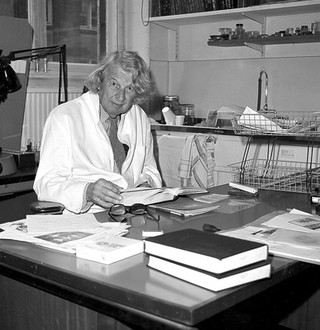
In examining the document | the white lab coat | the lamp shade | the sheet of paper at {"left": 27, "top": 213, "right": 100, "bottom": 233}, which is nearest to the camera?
the document

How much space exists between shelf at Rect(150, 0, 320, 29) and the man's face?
2073 mm

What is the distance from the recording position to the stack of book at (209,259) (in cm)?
112

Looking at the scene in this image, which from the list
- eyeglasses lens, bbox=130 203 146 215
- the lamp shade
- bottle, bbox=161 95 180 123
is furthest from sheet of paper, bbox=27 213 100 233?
bottle, bbox=161 95 180 123

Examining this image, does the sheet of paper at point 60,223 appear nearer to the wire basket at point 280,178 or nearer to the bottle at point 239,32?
the wire basket at point 280,178

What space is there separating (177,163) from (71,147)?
185cm

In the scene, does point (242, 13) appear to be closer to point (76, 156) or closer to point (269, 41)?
point (269, 41)

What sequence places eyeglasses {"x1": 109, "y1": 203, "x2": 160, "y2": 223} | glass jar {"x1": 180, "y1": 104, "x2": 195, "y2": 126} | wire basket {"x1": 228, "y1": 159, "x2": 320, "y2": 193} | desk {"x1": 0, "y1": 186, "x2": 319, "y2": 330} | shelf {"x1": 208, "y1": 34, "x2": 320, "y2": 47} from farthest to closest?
glass jar {"x1": 180, "y1": 104, "x2": 195, "y2": 126} → shelf {"x1": 208, "y1": 34, "x2": 320, "y2": 47} → wire basket {"x1": 228, "y1": 159, "x2": 320, "y2": 193} → eyeglasses {"x1": 109, "y1": 203, "x2": 160, "y2": 223} → desk {"x1": 0, "y1": 186, "x2": 319, "y2": 330}

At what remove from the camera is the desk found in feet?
3.51

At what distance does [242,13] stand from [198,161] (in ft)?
4.06

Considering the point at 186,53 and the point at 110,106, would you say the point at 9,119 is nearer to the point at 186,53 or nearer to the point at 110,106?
the point at 110,106

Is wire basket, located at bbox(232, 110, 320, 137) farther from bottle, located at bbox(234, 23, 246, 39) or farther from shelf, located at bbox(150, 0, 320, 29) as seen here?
bottle, located at bbox(234, 23, 246, 39)

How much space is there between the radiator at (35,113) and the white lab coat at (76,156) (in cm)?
178

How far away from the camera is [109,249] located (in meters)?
1.31

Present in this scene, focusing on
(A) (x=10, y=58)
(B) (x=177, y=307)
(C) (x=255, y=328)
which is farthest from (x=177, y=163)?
(B) (x=177, y=307)
